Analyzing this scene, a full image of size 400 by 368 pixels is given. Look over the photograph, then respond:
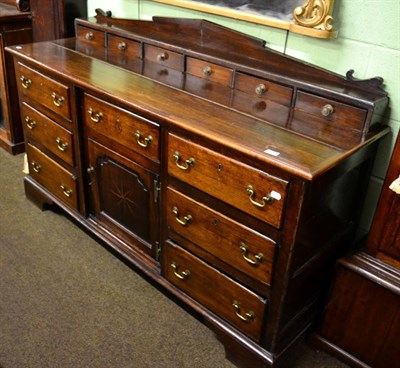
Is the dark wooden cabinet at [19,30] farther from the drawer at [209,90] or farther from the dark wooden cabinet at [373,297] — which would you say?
the dark wooden cabinet at [373,297]

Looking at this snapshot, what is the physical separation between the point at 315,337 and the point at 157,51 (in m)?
1.35

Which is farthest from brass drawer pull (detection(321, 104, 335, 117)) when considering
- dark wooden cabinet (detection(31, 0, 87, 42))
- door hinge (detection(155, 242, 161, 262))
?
dark wooden cabinet (detection(31, 0, 87, 42))

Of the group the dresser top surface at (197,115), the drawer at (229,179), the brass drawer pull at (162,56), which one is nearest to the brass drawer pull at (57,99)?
the dresser top surface at (197,115)

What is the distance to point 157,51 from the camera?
1927 mm

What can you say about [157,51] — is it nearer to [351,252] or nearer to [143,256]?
[143,256]

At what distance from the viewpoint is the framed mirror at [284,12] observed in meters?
1.51

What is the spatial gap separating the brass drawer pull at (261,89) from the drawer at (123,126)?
1.27 ft

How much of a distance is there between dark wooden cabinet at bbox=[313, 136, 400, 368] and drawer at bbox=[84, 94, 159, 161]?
784 mm

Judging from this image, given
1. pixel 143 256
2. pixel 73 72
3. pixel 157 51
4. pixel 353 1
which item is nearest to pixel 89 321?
pixel 143 256

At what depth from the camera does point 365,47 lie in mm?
1492

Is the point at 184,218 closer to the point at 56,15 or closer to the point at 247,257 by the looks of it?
the point at 247,257

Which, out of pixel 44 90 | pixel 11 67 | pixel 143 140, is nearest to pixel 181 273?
pixel 143 140

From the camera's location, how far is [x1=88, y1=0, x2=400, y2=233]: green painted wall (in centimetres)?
143

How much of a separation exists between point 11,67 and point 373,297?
2403 millimetres
